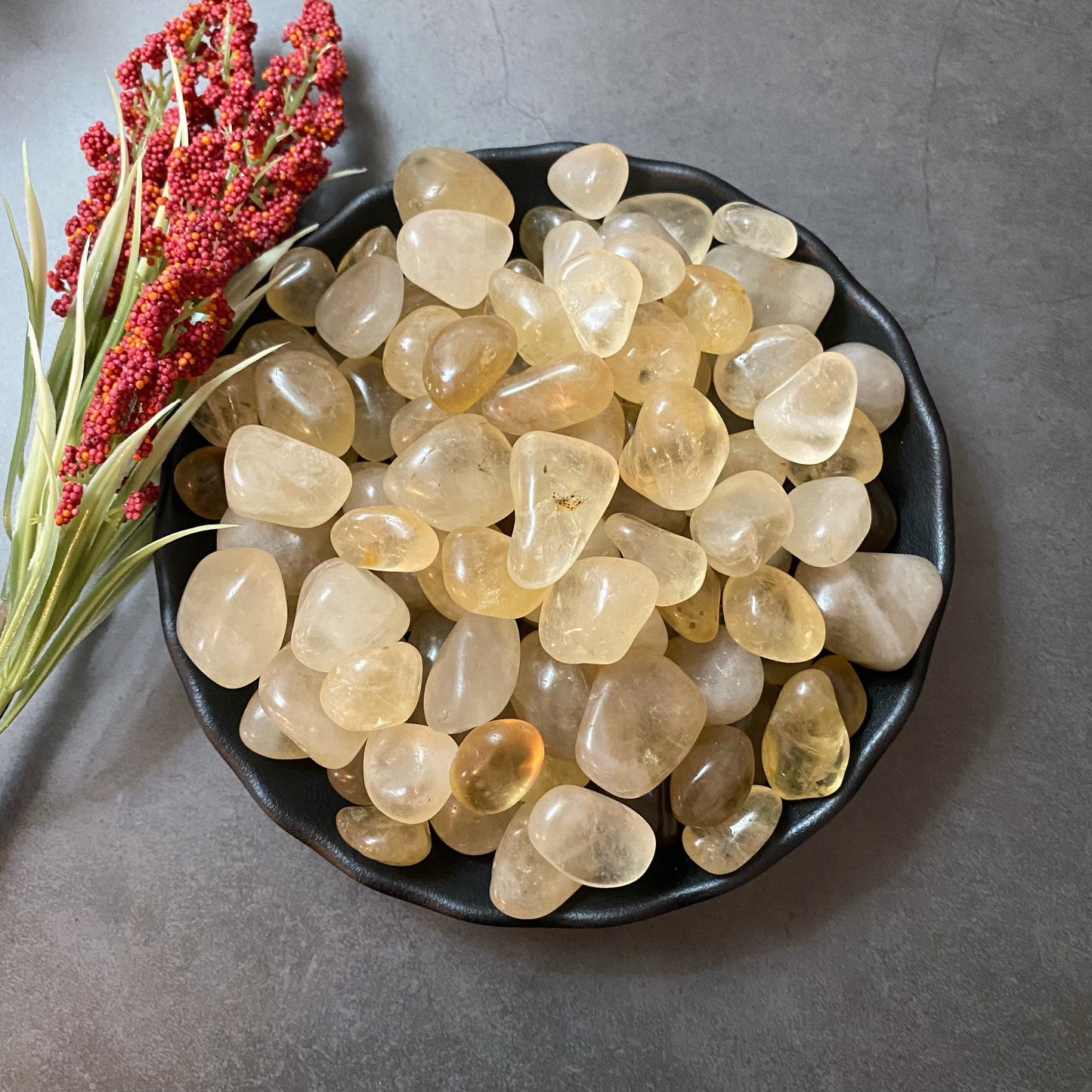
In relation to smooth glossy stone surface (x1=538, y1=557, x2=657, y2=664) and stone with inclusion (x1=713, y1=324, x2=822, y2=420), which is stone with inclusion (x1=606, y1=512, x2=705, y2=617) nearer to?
smooth glossy stone surface (x1=538, y1=557, x2=657, y2=664)

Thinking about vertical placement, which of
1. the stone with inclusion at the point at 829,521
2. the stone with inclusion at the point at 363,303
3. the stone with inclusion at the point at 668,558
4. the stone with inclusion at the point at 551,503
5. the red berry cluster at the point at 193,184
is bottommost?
the stone with inclusion at the point at 829,521

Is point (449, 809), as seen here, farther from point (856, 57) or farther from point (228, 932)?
point (856, 57)

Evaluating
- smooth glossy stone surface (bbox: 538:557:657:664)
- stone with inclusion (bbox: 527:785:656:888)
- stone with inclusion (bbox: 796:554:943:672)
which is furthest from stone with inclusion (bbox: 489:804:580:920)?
stone with inclusion (bbox: 796:554:943:672)

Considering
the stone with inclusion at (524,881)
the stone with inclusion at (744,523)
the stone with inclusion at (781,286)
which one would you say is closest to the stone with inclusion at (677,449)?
the stone with inclusion at (744,523)

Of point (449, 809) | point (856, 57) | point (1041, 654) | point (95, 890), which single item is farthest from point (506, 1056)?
point (856, 57)

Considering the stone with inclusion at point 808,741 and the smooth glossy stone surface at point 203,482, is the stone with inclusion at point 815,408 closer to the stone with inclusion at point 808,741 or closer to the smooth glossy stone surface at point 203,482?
the stone with inclusion at point 808,741

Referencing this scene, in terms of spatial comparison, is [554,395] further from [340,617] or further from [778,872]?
[778,872]
